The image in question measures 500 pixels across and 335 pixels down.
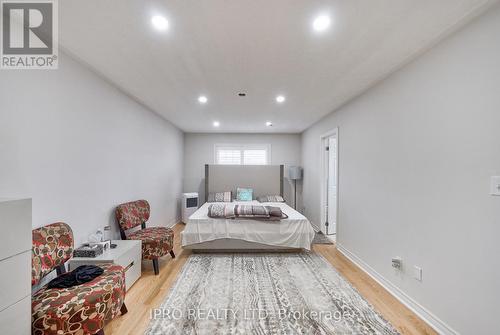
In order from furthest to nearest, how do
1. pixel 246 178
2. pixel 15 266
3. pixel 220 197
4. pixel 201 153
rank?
pixel 201 153
pixel 246 178
pixel 220 197
pixel 15 266

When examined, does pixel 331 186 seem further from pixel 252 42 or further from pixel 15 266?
pixel 15 266

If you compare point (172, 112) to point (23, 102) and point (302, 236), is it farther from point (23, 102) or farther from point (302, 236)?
point (302, 236)

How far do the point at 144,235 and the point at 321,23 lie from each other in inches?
122

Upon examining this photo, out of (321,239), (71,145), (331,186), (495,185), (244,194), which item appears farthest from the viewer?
(244,194)

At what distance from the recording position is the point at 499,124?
1438 mm

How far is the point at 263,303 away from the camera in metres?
2.20

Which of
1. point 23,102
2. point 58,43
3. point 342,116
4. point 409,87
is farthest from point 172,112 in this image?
point 409,87

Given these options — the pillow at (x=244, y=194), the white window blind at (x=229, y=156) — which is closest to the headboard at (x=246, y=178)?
the pillow at (x=244, y=194)

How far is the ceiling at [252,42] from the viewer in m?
1.51

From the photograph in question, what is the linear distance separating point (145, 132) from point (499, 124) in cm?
413

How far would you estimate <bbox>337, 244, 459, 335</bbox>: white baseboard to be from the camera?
181 centimetres

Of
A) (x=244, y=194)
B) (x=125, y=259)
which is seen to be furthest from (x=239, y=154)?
(x=125, y=259)

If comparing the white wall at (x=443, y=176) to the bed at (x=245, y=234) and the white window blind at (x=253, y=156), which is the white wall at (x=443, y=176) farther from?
the white window blind at (x=253, y=156)

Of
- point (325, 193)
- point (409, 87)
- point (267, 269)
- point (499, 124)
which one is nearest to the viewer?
point (499, 124)
